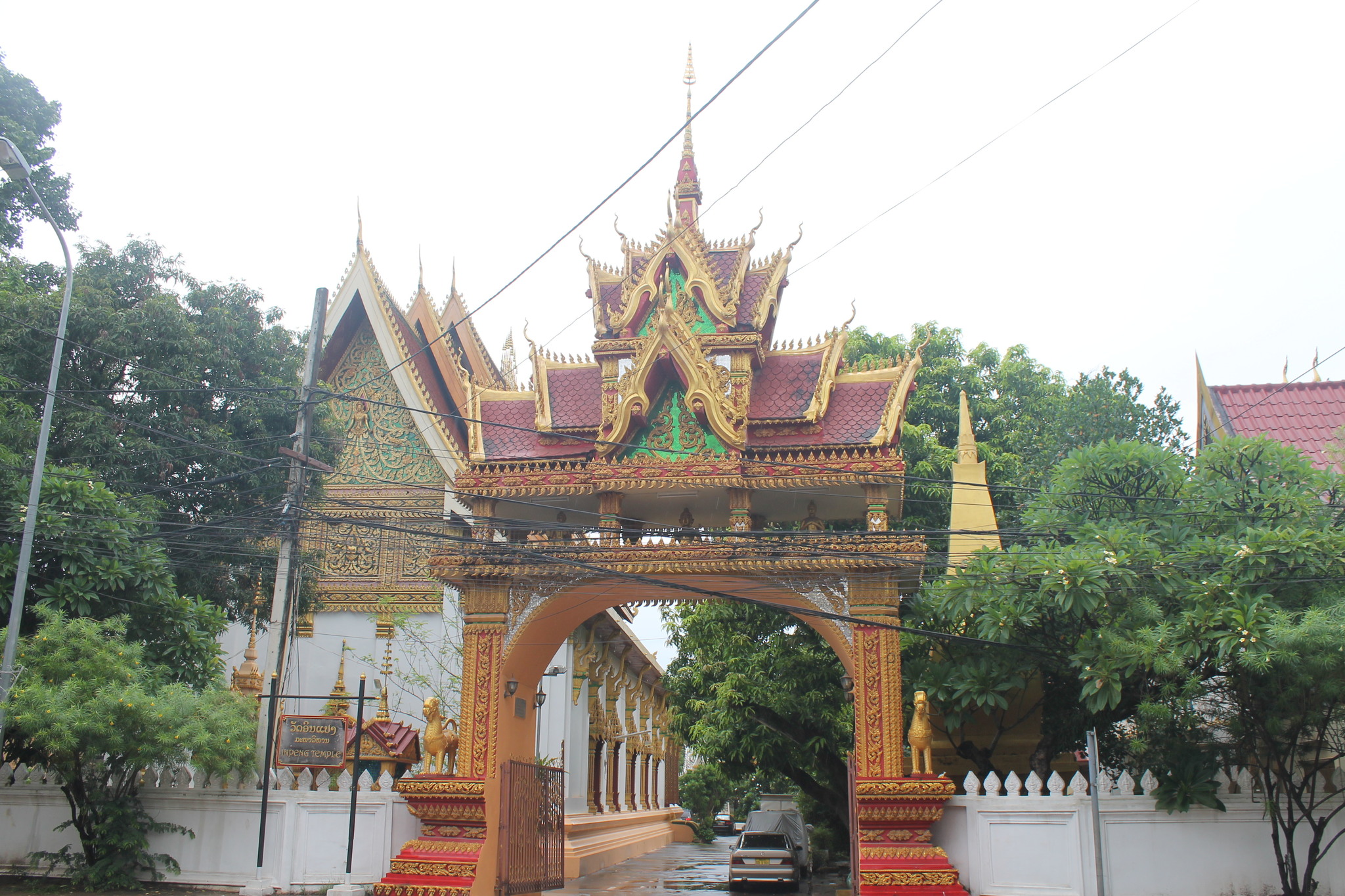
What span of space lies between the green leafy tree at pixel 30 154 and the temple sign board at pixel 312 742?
483 inches

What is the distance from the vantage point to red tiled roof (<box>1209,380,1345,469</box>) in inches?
717

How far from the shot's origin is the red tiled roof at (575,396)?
15750mm

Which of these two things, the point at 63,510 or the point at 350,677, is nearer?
the point at 63,510

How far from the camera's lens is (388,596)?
2158cm

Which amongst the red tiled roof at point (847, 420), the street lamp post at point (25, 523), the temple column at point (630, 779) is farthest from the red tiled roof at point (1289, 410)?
the temple column at point (630, 779)

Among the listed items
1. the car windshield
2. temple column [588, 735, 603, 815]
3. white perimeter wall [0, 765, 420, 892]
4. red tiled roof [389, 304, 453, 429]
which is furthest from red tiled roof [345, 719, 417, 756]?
temple column [588, 735, 603, 815]

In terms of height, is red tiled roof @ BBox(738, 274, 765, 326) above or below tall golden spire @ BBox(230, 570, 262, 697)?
above

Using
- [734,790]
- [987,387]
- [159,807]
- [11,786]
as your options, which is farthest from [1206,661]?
[734,790]

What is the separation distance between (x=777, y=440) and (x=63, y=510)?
9.55 m

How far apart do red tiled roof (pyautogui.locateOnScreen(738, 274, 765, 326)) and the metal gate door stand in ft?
23.0

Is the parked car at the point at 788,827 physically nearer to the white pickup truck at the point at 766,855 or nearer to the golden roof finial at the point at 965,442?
the white pickup truck at the point at 766,855

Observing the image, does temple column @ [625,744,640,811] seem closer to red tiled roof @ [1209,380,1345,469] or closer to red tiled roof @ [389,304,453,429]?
red tiled roof @ [389,304,453,429]

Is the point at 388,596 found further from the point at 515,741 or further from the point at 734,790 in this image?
the point at 734,790

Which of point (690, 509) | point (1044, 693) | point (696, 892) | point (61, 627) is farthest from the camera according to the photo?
point (696, 892)
